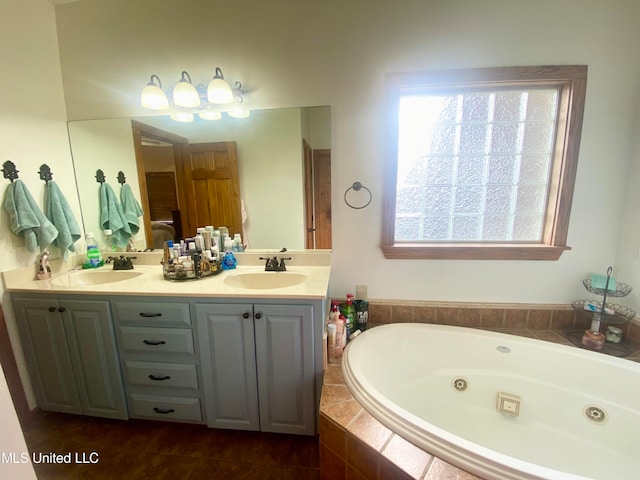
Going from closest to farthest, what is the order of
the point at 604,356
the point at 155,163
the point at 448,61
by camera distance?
1. the point at 604,356
2. the point at 448,61
3. the point at 155,163

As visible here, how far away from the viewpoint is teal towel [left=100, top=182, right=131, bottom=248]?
1887 mm

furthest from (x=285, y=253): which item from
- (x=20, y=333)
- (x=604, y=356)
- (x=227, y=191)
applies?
(x=604, y=356)

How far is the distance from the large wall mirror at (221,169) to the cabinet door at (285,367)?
0.59 m

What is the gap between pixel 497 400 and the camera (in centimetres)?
153

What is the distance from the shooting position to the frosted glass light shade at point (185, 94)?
1563 mm

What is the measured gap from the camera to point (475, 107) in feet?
5.35

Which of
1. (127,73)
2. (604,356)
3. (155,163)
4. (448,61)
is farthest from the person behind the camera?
(155,163)

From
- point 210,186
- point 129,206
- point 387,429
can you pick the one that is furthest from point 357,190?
point 129,206

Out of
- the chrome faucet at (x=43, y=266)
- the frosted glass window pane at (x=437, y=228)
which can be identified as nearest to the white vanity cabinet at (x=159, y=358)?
the chrome faucet at (x=43, y=266)

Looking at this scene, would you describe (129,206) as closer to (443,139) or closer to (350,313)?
(350,313)

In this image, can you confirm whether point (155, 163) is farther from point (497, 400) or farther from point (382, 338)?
point (497, 400)

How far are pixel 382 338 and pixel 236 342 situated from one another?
84 cm

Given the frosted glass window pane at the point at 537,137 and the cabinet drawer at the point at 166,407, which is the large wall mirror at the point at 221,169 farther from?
the frosted glass window pane at the point at 537,137

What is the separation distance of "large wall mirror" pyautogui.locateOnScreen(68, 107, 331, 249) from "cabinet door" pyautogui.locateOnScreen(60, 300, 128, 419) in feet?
1.99
